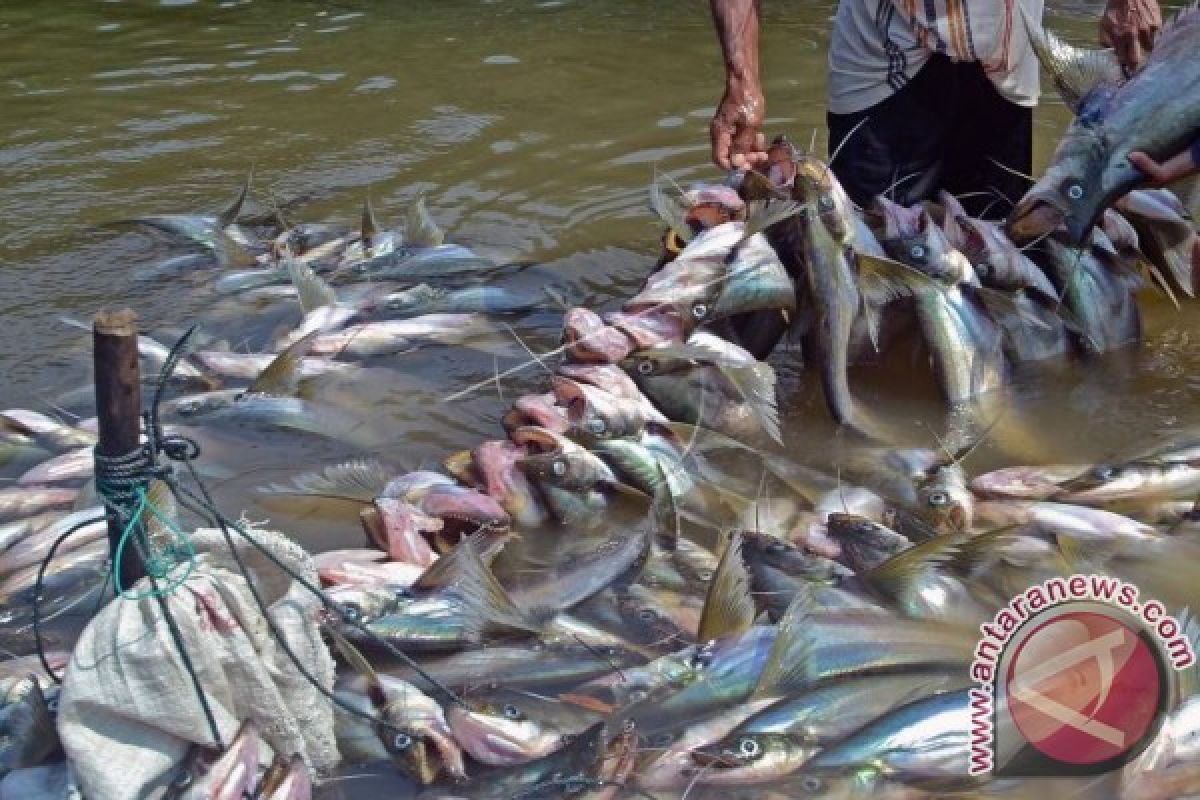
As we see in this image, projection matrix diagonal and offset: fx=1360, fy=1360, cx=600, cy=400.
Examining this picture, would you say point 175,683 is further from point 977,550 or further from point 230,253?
point 230,253

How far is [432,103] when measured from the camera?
924 centimetres

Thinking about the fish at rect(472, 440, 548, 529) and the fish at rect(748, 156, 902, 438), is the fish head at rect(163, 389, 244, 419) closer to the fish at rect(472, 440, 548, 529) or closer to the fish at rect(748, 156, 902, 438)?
the fish at rect(472, 440, 548, 529)

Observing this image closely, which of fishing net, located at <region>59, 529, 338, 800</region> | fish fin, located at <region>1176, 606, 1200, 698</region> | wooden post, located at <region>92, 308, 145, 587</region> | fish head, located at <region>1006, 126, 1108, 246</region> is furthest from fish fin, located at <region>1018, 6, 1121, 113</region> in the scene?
wooden post, located at <region>92, 308, 145, 587</region>

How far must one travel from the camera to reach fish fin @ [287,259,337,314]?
5.61m

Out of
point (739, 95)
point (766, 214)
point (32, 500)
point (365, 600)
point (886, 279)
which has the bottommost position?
point (32, 500)

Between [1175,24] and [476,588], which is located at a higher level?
[1175,24]

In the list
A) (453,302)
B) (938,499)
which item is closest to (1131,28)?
(938,499)

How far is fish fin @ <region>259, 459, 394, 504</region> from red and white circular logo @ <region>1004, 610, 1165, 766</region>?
2065 millimetres

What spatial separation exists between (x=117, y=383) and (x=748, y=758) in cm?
155

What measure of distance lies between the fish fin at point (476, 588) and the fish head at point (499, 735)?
34cm

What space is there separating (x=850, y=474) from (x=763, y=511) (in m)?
0.43

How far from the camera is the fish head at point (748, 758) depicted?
9.81 ft

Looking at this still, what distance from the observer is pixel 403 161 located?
816 centimetres

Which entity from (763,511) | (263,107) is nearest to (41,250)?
(263,107)
